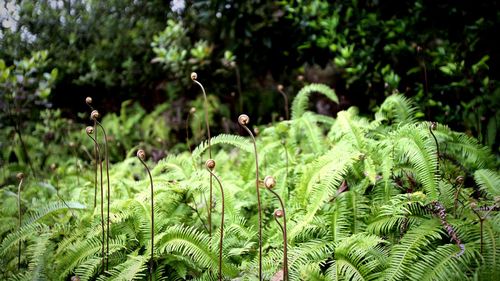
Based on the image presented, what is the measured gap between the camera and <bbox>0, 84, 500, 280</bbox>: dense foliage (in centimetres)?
170

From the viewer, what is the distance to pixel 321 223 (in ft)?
6.66

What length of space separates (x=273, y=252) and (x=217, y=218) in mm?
582

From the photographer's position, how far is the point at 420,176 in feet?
6.28

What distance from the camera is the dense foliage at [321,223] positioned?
67.1 inches

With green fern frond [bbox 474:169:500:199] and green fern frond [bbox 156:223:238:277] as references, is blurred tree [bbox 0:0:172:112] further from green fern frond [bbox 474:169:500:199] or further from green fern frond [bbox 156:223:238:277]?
green fern frond [bbox 474:169:500:199]

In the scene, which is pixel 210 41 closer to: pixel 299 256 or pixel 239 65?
pixel 239 65

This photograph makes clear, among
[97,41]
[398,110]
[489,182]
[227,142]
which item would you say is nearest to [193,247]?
[227,142]

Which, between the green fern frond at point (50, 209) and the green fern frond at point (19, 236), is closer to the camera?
the green fern frond at point (19, 236)

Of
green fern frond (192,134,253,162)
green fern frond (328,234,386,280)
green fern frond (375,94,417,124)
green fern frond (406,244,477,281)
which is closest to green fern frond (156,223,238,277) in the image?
green fern frond (328,234,386,280)

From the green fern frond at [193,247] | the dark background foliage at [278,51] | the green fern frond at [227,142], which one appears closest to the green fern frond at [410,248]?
the green fern frond at [193,247]

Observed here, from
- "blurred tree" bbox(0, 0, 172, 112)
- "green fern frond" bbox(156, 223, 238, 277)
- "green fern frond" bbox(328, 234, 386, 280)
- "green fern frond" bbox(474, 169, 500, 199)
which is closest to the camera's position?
"green fern frond" bbox(328, 234, 386, 280)

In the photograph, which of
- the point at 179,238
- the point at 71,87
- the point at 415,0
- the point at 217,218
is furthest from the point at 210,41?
the point at 179,238

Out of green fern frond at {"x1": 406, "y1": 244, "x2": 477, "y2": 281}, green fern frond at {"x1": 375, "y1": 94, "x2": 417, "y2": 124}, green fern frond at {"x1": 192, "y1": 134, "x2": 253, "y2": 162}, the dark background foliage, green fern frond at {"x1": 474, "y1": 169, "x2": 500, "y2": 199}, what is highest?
the dark background foliage

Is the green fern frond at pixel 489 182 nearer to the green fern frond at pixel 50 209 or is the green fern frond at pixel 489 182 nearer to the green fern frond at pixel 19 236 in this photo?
the green fern frond at pixel 50 209
